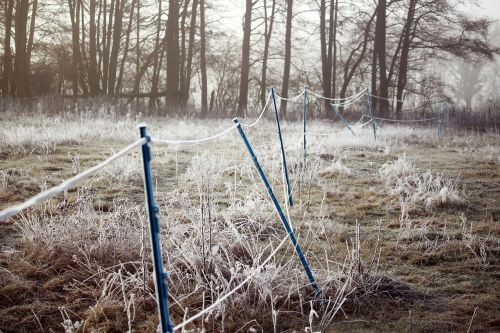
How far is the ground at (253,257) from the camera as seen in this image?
2441 mm

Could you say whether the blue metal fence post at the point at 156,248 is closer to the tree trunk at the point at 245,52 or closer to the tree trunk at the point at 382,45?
the tree trunk at the point at 245,52

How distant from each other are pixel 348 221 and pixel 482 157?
5156 mm

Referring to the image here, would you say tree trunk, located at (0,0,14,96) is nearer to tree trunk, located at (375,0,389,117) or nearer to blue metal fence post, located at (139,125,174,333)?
tree trunk, located at (375,0,389,117)

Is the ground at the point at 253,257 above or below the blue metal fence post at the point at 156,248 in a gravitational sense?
below

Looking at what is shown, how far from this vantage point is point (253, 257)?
280 cm

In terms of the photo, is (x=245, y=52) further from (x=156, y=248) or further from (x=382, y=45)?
(x=156, y=248)

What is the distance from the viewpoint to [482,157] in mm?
8102

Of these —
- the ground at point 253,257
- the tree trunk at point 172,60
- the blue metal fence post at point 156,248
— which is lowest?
the ground at point 253,257

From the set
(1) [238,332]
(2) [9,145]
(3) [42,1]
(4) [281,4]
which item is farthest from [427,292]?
(3) [42,1]

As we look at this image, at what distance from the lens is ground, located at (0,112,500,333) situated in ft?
8.01

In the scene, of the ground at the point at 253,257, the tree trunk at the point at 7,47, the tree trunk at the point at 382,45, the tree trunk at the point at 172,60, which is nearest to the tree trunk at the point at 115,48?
the tree trunk at the point at 172,60

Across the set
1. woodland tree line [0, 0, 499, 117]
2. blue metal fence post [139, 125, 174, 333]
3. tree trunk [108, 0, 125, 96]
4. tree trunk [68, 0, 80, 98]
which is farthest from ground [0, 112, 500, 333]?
tree trunk [68, 0, 80, 98]

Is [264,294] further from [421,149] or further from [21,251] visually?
[421,149]

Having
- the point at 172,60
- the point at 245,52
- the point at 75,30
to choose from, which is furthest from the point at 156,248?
the point at 75,30
